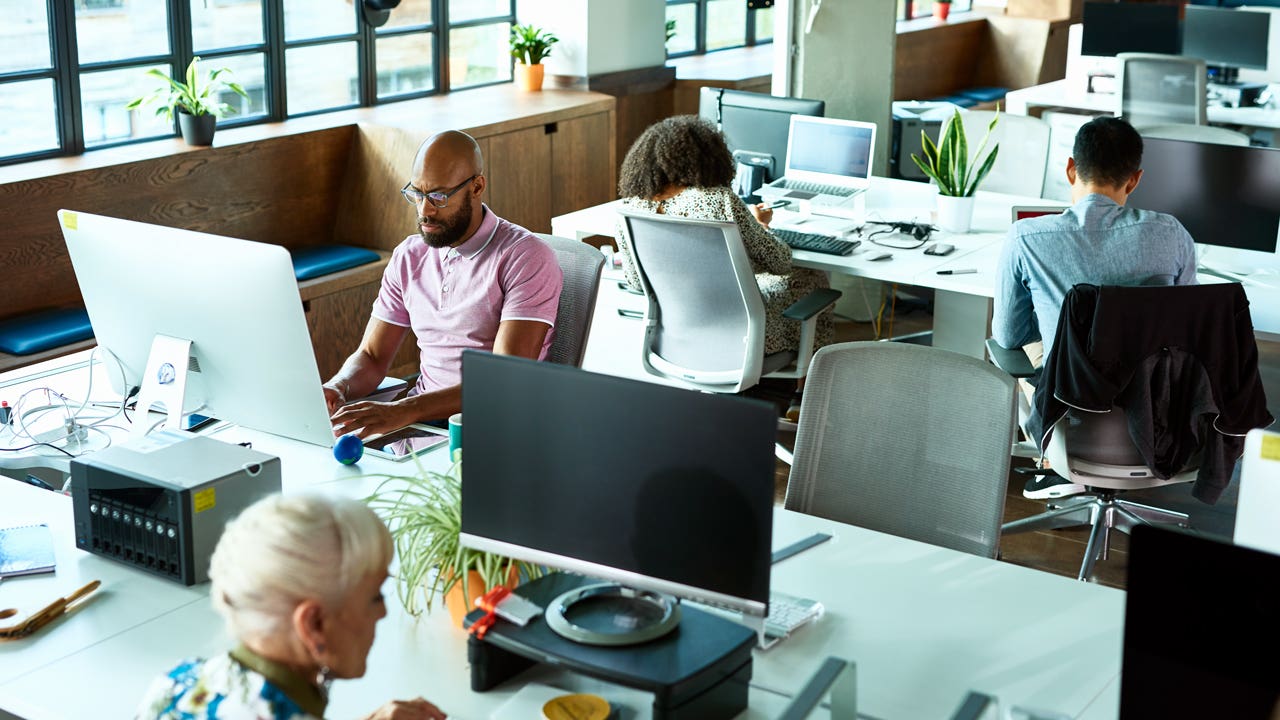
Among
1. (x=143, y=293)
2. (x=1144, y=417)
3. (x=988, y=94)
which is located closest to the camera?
(x=143, y=293)

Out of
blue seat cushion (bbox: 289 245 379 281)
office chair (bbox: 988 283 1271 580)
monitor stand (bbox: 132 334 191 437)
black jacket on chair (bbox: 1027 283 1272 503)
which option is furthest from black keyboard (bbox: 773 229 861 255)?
monitor stand (bbox: 132 334 191 437)

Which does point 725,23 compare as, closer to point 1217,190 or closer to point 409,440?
point 1217,190

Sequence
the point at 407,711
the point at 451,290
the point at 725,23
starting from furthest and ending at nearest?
the point at 725,23
the point at 451,290
the point at 407,711

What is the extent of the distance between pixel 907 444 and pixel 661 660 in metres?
1.01

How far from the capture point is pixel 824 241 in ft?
14.7

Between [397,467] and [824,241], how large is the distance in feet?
7.19

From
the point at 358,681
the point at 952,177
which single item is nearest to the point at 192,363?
the point at 358,681

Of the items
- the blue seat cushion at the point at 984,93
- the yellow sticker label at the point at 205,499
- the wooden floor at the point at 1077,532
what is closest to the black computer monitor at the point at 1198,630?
the yellow sticker label at the point at 205,499

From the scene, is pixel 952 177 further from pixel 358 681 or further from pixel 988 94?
pixel 988 94

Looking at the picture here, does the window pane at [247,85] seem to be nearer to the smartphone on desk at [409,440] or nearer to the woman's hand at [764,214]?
the woman's hand at [764,214]

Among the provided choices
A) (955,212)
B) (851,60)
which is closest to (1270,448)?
(955,212)

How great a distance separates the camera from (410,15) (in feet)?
21.3

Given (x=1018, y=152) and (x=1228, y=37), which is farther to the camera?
(x=1228, y=37)

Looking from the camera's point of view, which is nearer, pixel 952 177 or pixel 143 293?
pixel 143 293
